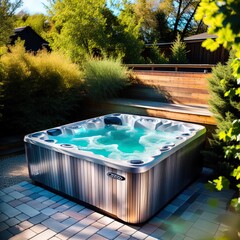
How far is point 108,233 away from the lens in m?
2.48

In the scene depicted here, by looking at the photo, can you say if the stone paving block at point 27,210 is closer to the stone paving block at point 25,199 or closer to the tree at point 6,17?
the stone paving block at point 25,199

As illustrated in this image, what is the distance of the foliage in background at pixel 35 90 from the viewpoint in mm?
5082

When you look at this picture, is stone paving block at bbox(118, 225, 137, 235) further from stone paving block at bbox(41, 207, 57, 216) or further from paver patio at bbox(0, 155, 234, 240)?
stone paving block at bbox(41, 207, 57, 216)

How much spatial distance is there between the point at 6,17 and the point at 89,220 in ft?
20.7

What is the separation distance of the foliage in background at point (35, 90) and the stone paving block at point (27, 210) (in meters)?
2.55

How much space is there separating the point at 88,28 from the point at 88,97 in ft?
16.1

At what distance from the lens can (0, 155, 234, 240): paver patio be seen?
2.47 metres

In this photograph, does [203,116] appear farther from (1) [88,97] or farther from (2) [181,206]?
(1) [88,97]

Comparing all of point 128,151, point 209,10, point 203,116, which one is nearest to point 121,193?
point 128,151

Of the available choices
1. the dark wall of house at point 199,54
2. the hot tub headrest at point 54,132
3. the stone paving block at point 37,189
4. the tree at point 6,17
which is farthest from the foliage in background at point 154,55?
the stone paving block at point 37,189

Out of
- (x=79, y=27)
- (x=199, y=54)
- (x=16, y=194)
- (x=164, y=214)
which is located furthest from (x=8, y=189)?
(x=199, y=54)

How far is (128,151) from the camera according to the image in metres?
4.06

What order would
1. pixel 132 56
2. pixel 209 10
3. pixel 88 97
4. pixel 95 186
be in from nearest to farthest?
pixel 209 10
pixel 95 186
pixel 88 97
pixel 132 56

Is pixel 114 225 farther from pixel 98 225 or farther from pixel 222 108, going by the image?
pixel 222 108
